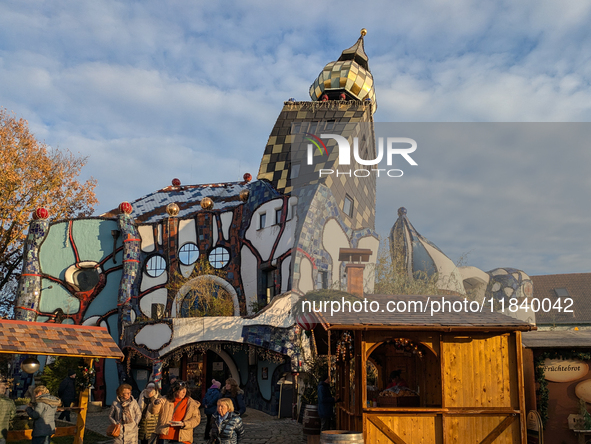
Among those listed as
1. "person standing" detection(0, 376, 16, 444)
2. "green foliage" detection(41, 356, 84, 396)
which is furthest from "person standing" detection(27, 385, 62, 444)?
"green foliage" detection(41, 356, 84, 396)

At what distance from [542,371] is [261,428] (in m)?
7.08

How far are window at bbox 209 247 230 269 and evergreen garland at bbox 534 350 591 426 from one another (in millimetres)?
13729

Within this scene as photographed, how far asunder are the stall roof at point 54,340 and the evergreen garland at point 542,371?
280 inches

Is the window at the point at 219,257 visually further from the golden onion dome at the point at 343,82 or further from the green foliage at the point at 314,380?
the golden onion dome at the point at 343,82

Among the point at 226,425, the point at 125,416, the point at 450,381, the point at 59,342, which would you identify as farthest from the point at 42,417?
the point at 450,381

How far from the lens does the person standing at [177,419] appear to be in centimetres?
684

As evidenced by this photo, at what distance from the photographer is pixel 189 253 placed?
868 inches

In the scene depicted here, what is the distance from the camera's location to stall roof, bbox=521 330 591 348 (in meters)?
9.58

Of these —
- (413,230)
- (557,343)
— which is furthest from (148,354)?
(413,230)

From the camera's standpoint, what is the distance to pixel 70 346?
29.9 feet

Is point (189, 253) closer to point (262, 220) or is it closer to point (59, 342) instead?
point (262, 220)

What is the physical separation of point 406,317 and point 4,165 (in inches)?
808

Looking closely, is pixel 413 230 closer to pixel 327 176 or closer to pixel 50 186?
pixel 327 176

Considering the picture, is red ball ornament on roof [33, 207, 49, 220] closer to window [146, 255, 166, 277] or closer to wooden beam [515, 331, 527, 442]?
window [146, 255, 166, 277]
